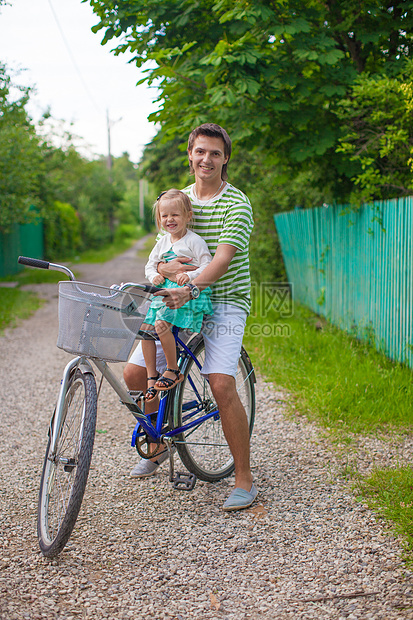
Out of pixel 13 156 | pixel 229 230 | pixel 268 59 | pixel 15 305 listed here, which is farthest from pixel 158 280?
pixel 13 156

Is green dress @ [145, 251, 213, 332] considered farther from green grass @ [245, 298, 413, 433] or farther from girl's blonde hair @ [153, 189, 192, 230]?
green grass @ [245, 298, 413, 433]

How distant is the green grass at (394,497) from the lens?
267cm

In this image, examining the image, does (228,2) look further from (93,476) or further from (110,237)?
(110,237)

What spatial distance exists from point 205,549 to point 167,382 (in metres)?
0.85

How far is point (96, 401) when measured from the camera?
8.00 ft

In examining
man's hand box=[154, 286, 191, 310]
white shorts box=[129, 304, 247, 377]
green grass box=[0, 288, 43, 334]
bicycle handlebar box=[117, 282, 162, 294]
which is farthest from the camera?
green grass box=[0, 288, 43, 334]

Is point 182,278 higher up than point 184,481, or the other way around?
point 182,278

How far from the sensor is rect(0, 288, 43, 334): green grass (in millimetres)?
9188

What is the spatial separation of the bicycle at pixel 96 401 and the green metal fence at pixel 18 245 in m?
12.4

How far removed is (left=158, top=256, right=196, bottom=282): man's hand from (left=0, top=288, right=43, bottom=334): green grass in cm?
624

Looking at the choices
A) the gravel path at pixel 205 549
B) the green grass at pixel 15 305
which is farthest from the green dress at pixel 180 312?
the green grass at pixel 15 305

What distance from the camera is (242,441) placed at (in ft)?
9.92

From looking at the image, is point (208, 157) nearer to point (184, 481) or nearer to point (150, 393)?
point (150, 393)

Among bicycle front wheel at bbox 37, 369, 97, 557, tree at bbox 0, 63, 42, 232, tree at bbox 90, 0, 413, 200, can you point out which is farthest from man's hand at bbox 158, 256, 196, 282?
tree at bbox 0, 63, 42, 232
